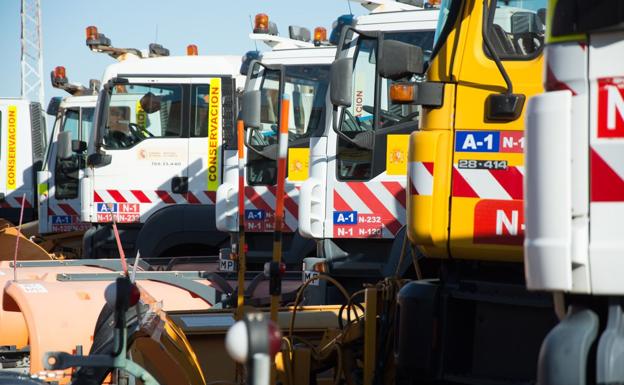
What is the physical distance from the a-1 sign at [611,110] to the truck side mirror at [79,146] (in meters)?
13.4

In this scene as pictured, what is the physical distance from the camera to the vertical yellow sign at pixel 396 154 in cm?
866

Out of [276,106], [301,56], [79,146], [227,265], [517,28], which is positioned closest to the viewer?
[517,28]

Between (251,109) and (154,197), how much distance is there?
3.29 m

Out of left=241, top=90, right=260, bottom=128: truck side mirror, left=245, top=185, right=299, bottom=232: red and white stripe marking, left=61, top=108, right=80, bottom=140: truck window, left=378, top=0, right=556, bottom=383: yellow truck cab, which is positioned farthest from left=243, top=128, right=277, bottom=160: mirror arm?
left=61, top=108, right=80, bottom=140: truck window

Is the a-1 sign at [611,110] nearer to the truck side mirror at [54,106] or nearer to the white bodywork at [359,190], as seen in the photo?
the white bodywork at [359,190]

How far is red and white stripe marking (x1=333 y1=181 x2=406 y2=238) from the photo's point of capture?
8.65 metres

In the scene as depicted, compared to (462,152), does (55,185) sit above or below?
below

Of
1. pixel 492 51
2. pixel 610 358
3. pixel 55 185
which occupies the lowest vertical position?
pixel 55 185

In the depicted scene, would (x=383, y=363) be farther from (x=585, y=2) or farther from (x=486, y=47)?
(x=585, y=2)

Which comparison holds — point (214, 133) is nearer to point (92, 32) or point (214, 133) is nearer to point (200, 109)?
point (200, 109)

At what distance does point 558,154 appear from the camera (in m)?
2.84

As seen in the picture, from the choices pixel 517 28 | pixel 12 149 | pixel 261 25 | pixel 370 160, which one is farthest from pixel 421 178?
pixel 12 149

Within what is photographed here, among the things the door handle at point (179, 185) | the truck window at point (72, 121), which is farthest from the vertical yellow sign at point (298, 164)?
the truck window at point (72, 121)

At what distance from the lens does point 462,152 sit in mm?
4691
